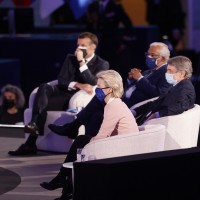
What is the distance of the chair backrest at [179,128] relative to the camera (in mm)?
10039

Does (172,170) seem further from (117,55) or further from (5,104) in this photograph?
(117,55)

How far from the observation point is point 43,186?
9922mm

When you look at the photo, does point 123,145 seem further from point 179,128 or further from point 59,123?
point 59,123

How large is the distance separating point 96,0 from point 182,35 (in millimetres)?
2776

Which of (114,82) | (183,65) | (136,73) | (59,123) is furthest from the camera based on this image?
(59,123)

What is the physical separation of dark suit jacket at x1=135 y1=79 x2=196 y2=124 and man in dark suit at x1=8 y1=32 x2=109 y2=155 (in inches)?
71.1

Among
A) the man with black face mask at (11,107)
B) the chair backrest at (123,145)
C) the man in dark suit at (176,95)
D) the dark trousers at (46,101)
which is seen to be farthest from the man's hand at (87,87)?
the chair backrest at (123,145)

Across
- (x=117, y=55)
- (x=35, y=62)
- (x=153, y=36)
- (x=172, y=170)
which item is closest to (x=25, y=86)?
(x=35, y=62)

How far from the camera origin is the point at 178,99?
1021 cm

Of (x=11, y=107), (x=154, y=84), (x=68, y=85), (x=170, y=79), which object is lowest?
(x=11, y=107)

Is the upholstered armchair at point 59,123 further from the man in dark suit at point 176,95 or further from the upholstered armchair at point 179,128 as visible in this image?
the upholstered armchair at point 179,128

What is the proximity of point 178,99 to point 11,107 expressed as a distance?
146 inches

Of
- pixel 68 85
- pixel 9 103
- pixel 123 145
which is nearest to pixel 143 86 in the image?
pixel 68 85

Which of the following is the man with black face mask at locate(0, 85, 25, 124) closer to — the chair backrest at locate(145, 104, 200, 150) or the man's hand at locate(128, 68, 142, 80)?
the man's hand at locate(128, 68, 142, 80)
